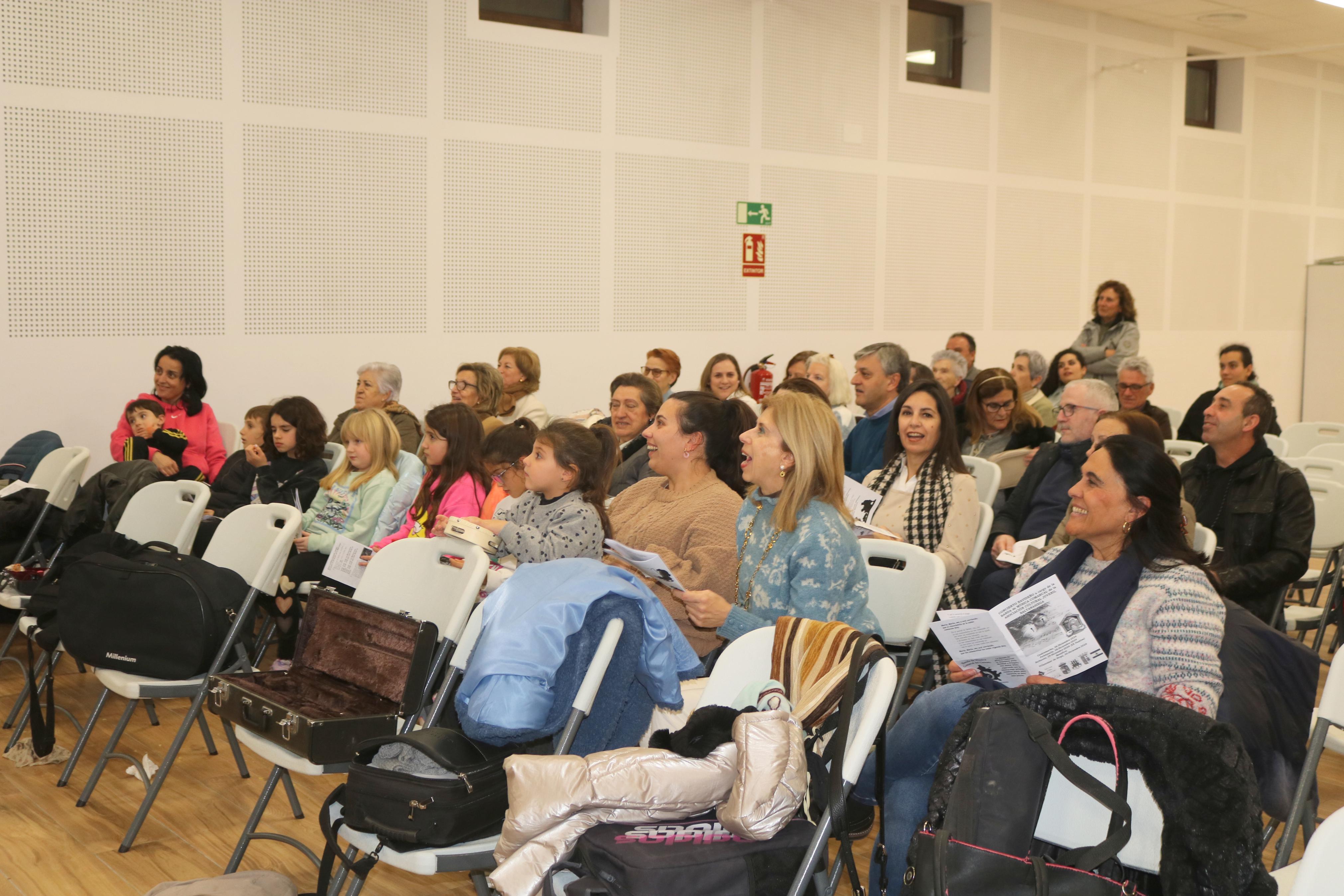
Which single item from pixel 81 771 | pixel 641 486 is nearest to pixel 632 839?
pixel 641 486

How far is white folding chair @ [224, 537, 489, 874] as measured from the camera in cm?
294

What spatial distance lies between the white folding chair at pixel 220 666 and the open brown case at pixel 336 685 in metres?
0.26

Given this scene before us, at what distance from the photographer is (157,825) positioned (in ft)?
11.9

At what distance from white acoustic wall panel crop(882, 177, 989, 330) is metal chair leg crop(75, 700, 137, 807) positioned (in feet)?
24.6

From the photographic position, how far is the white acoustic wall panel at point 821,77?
9.23 meters

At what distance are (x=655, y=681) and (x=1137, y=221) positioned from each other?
34.4ft

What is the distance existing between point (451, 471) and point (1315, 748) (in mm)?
3219

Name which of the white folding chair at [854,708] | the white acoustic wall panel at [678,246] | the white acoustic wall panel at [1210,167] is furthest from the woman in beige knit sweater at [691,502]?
the white acoustic wall panel at [1210,167]

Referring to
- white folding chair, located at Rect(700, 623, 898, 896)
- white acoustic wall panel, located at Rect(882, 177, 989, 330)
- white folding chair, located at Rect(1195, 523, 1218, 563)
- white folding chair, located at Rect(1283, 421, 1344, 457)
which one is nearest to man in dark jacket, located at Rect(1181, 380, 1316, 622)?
white folding chair, located at Rect(1195, 523, 1218, 563)

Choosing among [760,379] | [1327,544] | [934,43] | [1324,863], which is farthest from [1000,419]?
[934,43]

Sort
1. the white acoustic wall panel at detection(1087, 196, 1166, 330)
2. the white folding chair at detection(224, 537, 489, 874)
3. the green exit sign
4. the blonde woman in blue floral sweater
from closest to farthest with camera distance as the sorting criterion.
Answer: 1. the white folding chair at detection(224, 537, 489, 874)
2. the blonde woman in blue floral sweater
3. the green exit sign
4. the white acoustic wall panel at detection(1087, 196, 1166, 330)

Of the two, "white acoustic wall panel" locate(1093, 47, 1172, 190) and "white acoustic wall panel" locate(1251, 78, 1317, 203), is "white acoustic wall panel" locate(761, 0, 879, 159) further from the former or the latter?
"white acoustic wall panel" locate(1251, 78, 1317, 203)

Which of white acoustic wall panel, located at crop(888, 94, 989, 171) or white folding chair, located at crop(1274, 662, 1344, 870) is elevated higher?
white acoustic wall panel, located at crop(888, 94, 989, 171)

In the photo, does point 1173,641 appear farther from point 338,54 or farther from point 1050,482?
point 338,54
